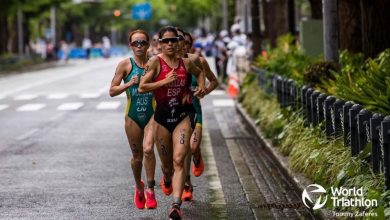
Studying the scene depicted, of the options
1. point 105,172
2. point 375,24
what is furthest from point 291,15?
point 105,172

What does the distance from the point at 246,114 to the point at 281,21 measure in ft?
32.9

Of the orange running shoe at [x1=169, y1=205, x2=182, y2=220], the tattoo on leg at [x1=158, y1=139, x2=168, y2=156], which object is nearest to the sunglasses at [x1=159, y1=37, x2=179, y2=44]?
the tattoo on leg at [x1=158, y1=139, x2=168, y2=156]

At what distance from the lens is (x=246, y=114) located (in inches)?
1022

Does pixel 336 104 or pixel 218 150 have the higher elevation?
pixel 336 104

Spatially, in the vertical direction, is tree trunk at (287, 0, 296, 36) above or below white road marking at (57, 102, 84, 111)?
above

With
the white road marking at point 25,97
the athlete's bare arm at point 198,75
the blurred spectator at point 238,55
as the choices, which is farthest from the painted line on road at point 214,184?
the white road marking at point 25,97

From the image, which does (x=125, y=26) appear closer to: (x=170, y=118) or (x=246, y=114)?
(x=246, y=114)

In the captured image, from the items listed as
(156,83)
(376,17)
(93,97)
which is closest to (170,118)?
(156,83)

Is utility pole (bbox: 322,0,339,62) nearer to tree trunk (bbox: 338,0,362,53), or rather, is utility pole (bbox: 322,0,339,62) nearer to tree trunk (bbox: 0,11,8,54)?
tree trunk (bbox: 338,0,362,53)

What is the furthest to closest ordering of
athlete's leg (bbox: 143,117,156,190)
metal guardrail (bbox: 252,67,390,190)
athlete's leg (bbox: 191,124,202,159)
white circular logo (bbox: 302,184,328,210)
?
athlete's leg (bbox: 191,124,202,159), athlete's leg (bbox: 143,117,156,190), white circular logo (bbox: 302,184,328,210), metal guardrail (bbox: 252,67,390,190)

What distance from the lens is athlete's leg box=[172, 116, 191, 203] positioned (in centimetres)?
1130

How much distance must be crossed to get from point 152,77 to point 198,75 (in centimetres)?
61

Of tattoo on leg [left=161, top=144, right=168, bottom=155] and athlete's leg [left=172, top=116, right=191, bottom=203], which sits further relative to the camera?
tattoo on leg [left=161, top=144, right=168, bottom=155]

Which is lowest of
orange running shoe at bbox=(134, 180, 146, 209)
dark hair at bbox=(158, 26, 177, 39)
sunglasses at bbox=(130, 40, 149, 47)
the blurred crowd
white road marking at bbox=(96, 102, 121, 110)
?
the blurred crowd
